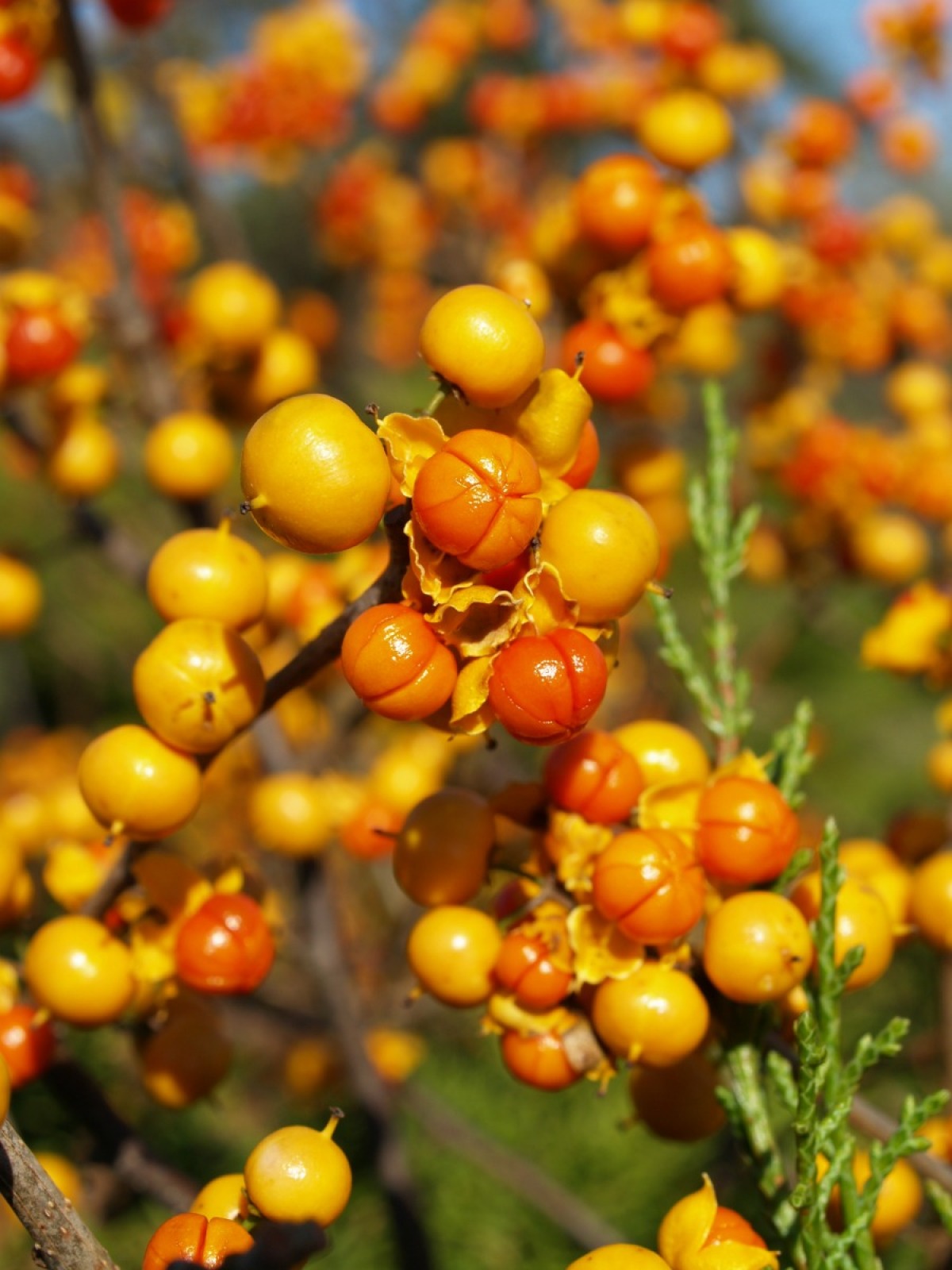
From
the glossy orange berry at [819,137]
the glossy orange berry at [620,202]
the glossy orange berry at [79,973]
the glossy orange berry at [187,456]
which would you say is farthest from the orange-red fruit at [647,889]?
the glossy orange berry at [819,137]

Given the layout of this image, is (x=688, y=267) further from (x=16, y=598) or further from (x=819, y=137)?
(x=819, y=137)

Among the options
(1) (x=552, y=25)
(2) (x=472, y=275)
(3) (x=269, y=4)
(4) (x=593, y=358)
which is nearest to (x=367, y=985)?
(4) (x=593, y=358)

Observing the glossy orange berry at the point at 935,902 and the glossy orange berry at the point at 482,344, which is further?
the glossy orange berry at the point at 935,902

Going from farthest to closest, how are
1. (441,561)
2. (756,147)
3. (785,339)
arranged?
(756,147) → (785,339) → (441,561)

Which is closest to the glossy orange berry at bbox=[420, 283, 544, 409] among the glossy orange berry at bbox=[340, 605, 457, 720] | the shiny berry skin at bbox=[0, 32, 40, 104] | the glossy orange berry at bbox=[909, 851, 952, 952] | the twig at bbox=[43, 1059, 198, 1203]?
the glossy orange berry at bbox=[340, 605, 457, 720]

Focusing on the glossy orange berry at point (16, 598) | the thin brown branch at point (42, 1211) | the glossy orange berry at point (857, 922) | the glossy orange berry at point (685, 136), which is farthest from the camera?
the glossy orange berry at point (16, 598)

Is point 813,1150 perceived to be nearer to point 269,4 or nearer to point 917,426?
point 917,426

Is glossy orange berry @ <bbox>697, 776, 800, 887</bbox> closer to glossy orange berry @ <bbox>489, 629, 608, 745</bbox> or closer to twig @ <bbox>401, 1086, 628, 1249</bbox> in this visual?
glossy orange berry @ <bbox>489, 629, 608, 745</bbox>

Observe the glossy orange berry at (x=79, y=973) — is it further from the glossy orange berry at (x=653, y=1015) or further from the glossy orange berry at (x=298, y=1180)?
the glossy orange berry at (x=653, y=1015)
